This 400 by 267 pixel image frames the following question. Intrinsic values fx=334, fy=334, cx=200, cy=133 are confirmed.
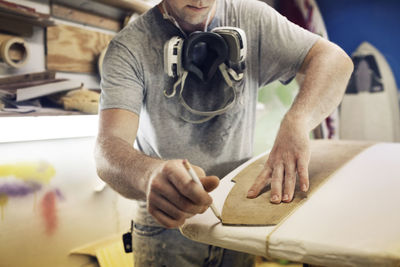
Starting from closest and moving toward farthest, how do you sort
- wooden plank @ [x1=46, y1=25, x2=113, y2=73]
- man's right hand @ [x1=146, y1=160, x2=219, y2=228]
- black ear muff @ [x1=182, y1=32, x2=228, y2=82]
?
man's right hand @ [x1=146, y1=160, x2=219, y2=228]
black ear muff @ [x1=182, y1=32, x2=228, y2=82]
wooden plank @ [x1=46, y1=25, x2=113, y2=73]

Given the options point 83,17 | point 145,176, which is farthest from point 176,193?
point 83,17

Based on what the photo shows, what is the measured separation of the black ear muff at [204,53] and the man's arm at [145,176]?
155 millimetres

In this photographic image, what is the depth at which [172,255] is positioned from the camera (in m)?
0.79

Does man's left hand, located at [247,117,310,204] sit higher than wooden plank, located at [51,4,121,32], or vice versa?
wooden plank, located at [51,4,121,32]

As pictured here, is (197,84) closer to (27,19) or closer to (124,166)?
(124,166)

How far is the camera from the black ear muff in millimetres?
625

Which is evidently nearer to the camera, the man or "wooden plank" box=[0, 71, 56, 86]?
the man

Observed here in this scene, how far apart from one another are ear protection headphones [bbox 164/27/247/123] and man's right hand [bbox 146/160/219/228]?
0.26 m

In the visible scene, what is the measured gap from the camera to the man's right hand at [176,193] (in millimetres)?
398

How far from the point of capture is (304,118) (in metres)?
0.67

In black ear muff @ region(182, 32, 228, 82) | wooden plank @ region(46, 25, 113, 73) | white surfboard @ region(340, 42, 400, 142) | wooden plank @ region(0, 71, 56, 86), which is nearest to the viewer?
black ear muff @ region(182, 32, 228, 82)

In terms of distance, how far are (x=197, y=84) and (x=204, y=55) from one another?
6cm

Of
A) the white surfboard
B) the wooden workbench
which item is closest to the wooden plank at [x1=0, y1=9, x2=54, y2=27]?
the wooden workbench

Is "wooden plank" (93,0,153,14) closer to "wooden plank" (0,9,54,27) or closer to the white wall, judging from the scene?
"wooden plank" (0,9,54,27)
